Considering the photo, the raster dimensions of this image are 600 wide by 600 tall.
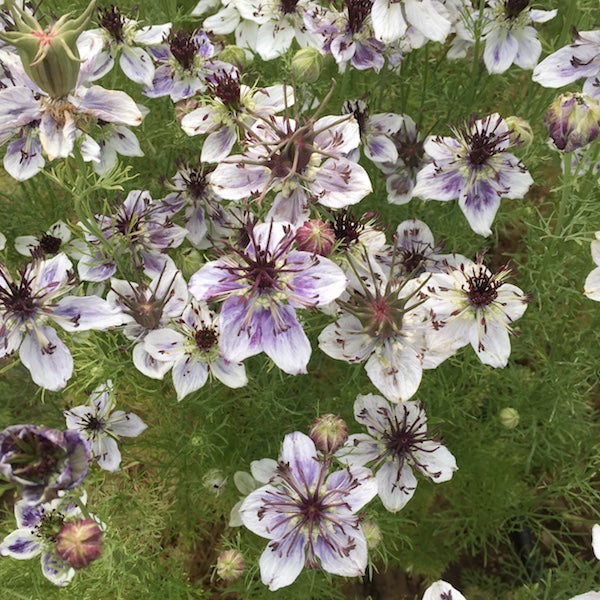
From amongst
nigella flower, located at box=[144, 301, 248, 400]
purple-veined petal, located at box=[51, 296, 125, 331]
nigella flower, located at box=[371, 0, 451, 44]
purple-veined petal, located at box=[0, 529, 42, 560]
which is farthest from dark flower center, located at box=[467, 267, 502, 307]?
purple-veined petal, located at box=[0, 529, 42, 560]

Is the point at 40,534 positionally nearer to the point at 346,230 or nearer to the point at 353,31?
the point at 346,230


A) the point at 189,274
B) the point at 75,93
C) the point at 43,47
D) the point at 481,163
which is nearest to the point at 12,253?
the point at 189,274

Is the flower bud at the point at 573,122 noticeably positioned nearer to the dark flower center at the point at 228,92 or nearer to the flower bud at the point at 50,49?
the dark flower center at the point at 228,92

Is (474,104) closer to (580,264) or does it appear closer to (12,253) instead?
(580,264)

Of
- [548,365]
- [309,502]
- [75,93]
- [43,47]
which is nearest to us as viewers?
[43,47]

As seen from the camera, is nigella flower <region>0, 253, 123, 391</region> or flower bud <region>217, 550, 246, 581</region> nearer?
nigella flower <region>0, 253, 123, 391</region>

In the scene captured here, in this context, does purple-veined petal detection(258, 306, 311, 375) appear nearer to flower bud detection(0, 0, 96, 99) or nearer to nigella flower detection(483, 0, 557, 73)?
flower bud detection(0, 0, 96, 99)

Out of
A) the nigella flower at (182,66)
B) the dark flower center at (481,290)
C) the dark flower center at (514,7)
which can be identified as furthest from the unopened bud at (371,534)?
the dark flower center at (514,7)
